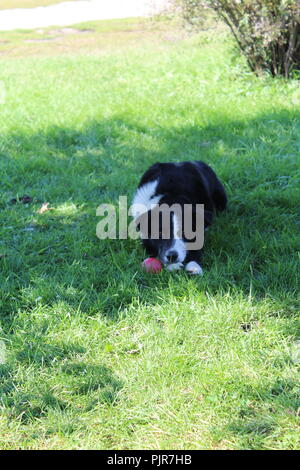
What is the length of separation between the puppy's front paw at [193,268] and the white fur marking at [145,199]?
24.5 inches

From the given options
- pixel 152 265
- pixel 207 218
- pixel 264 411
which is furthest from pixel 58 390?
pixel 207 218

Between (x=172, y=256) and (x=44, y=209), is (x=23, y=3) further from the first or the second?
(x=172, y=256)

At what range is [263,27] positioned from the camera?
24.6ft

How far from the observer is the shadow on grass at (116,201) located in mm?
3797

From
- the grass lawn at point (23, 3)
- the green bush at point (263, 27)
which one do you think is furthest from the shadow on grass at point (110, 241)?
the grass lawn at point (23, 3)

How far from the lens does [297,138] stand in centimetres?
629

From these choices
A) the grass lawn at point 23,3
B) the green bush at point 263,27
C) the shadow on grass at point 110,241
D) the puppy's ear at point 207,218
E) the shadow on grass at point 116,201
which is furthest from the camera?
the grass lawn at point 23,3

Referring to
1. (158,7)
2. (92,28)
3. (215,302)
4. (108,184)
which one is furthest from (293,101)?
(92,28)

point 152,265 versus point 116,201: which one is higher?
point 116,201

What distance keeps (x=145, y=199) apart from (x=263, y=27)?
4.15 m

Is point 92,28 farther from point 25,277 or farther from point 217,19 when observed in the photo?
point 25,277

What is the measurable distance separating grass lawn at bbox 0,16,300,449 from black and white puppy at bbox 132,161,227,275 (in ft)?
0.46

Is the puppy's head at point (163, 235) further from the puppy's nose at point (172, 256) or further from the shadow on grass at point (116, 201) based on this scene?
the shadow on grass at point (116, 201)

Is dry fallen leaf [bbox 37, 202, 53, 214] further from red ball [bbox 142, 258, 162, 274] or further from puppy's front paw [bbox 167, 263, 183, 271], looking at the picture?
puppy's front paw [bbox 167, 263, 183, 271]
